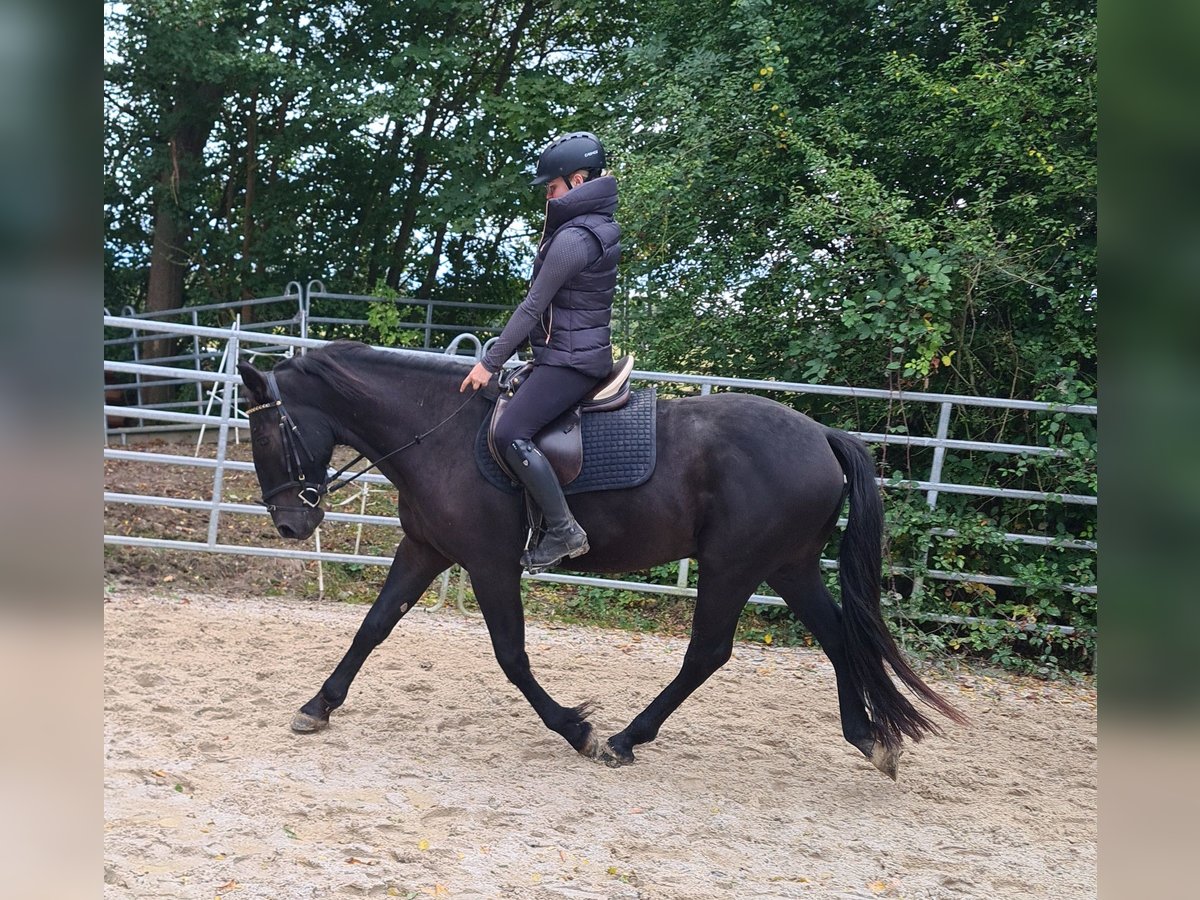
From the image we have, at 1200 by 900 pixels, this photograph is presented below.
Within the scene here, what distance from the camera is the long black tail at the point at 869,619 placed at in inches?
174

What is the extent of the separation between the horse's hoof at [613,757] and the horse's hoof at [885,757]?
112cm

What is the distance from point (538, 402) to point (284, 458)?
125 centimetres

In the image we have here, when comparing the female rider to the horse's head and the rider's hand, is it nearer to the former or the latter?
the rider's hand

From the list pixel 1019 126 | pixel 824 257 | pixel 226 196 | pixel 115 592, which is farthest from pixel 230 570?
pixel 226 196

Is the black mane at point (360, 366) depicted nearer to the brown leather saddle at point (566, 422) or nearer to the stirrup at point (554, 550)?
the brown leather saddle at point (566, 422)

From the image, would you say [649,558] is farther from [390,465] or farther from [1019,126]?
[1019,126]

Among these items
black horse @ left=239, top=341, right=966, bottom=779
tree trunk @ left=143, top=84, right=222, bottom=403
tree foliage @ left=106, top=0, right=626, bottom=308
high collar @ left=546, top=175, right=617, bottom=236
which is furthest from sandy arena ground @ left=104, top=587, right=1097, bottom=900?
tree trunk @ left=143, top=84, right=222, bottom=403

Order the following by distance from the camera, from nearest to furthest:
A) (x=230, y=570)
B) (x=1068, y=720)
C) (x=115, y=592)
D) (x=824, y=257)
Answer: (x=1068, y=720) → (x=115, y=592) → (x=230, y=570) → (x=824, y=257)

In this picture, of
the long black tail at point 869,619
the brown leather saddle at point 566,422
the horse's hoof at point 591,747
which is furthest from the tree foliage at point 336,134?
the horse's hoof at point 591,747
